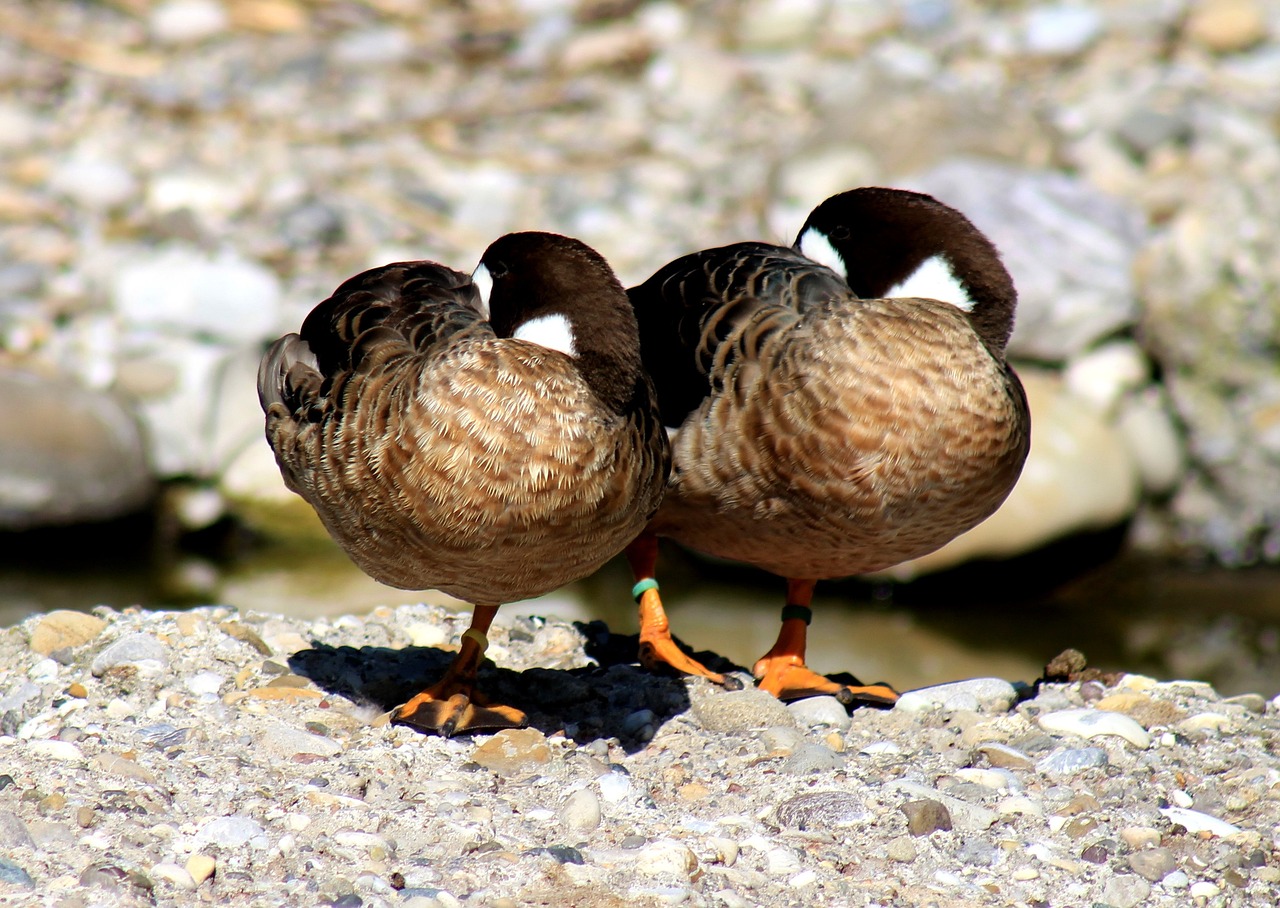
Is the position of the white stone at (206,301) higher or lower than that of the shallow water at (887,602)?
higher

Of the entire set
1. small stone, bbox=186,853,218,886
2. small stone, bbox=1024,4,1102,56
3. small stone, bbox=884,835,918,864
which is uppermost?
small stone, bbox=1024,4,1102,56

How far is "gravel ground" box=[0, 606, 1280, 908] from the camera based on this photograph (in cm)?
336

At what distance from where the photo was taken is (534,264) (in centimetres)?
383

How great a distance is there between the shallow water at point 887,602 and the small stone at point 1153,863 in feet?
11.3

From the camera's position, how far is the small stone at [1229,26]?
37.3 ft

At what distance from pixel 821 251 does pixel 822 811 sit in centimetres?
201

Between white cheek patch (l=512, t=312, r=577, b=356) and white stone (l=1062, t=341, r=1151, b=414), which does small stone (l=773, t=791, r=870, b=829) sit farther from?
white stone (l=1062, t=341, r=1151, b=414)

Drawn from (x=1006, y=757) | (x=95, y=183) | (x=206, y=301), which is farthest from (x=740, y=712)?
(x=95, y=183)

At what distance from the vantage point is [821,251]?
493 centimetres

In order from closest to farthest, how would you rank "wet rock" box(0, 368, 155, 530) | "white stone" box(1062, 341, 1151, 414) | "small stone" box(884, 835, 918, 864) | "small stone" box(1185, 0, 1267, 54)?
1. "small stone" box(884, 835, 918, 864)
2. "wet rock" box(0, 368, 155, 530)
3. "white stone" box(1062, 341, 1151, 414)
4. "small stone" box(1185, 0, 1267, 54)

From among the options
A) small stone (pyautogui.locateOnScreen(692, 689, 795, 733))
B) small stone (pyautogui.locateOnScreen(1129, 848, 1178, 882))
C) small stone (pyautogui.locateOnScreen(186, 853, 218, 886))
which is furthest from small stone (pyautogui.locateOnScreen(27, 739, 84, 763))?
small stone (pyautogui.locateOnScreen(1129, 848, 1178, 882))

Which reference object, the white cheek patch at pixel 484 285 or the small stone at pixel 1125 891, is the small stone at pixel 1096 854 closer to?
the small stone at pixel 1125 891

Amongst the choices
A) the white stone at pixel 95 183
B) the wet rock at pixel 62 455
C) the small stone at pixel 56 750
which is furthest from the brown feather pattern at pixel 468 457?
the white stone at pixel 95 183


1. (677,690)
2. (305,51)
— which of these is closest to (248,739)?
(677,690)
